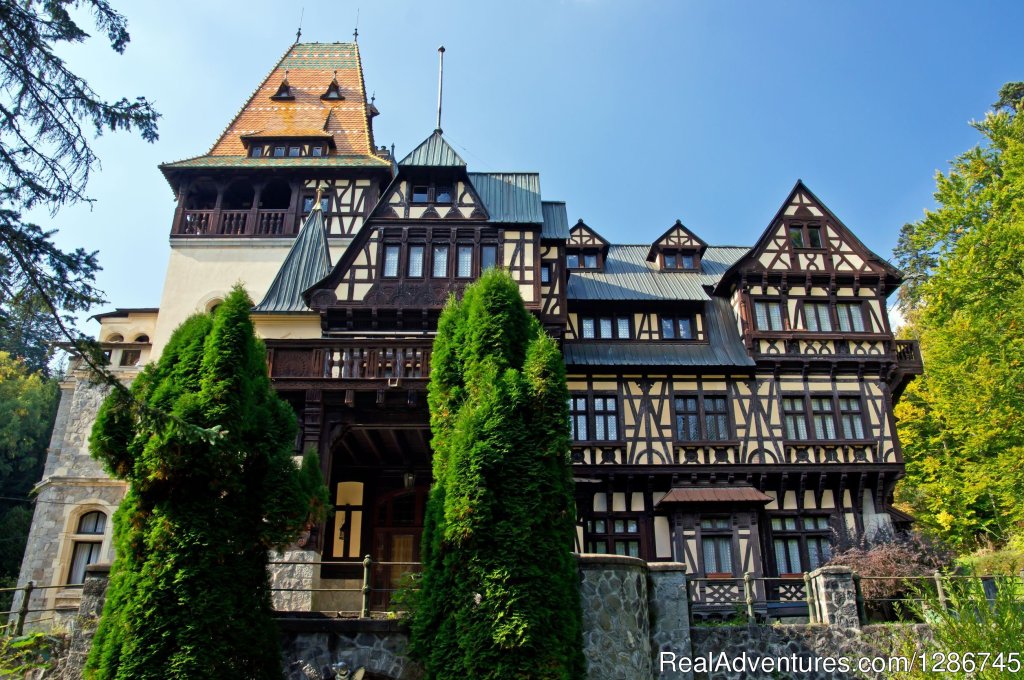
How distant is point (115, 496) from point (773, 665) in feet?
60.3

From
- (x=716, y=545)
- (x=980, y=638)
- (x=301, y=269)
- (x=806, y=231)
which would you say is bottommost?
(x=980, y=638)

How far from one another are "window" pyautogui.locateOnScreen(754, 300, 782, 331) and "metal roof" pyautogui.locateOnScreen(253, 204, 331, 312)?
12554mm

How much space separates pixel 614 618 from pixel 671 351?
11.6 m

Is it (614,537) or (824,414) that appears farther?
(824,414)

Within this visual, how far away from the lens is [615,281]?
25359mm

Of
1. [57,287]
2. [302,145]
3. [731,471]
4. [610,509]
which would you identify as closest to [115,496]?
[302,145]

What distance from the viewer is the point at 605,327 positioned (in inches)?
949

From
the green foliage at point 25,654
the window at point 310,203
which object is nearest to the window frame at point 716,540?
the green foliage at point 25,654

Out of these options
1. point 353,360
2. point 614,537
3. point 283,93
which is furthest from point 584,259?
point 283,93

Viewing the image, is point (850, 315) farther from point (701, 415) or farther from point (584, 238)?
point (584, 238)

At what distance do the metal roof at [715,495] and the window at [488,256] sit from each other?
7672 mm

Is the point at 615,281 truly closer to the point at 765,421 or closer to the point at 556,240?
the point at 556,240

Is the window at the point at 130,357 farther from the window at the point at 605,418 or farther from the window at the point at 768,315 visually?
the window at the point at 768,315

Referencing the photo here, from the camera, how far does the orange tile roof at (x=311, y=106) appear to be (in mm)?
27281
